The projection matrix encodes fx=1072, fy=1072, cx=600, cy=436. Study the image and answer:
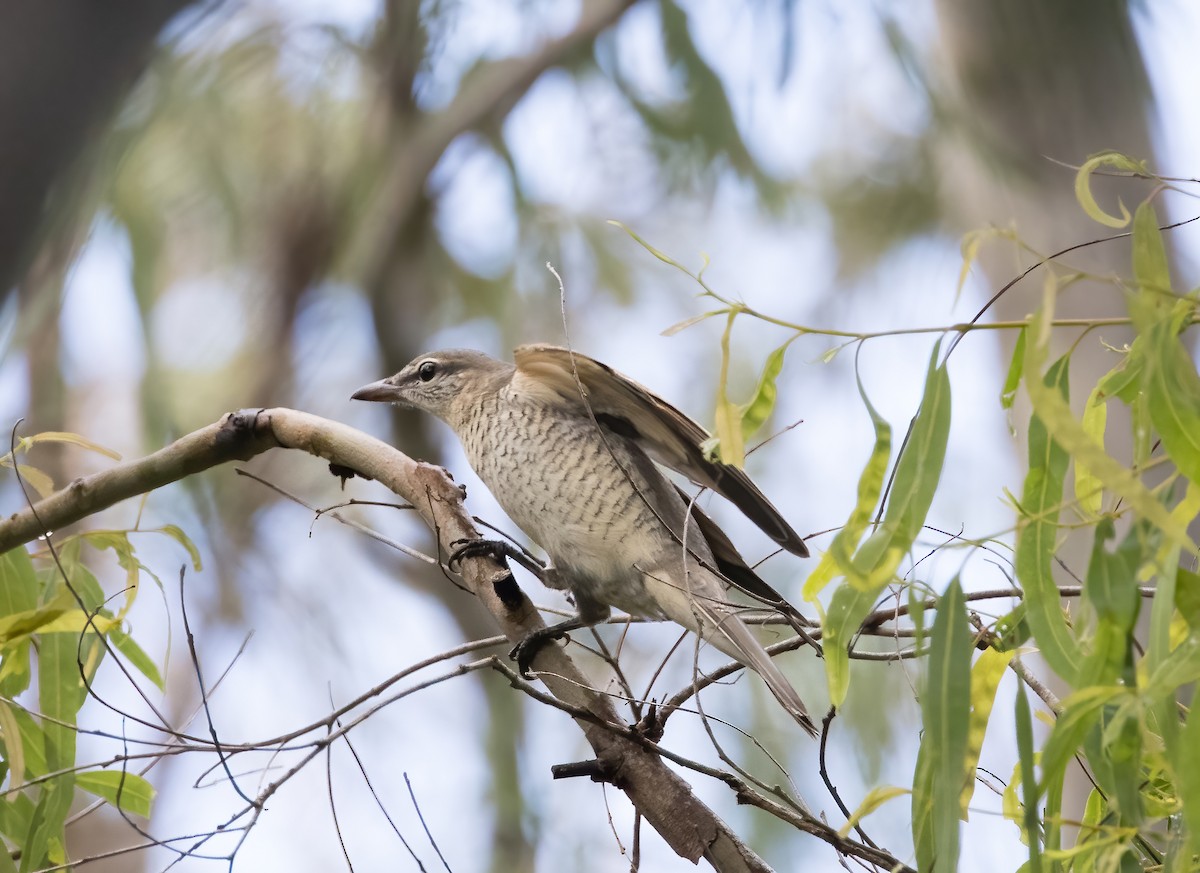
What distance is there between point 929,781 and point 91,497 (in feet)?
4.10

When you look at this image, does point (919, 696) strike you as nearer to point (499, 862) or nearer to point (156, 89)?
point (156, 89)

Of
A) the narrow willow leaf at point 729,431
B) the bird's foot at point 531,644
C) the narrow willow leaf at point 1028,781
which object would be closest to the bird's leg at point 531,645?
the bird's foot at point 531,644

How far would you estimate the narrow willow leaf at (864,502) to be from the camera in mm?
1225

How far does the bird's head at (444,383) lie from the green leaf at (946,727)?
5.60 feet

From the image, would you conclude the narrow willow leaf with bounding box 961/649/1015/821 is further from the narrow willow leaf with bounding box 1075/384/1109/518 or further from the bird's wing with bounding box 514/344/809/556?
the bird's wing with bounding box 514/344/809/556

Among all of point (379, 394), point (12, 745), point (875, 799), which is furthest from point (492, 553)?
point (379, 394)

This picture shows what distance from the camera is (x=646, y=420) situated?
228cm

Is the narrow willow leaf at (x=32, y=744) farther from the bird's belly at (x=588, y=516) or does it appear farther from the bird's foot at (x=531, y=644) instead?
the bird's belly at (x=588, y=516)

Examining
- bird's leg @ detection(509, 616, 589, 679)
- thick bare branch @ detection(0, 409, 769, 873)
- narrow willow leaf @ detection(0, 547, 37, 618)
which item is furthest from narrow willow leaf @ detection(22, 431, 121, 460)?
bird's leg @ detection(509, 616, 589, 679)

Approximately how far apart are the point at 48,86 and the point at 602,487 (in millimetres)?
1681

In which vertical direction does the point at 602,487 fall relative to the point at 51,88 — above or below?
above

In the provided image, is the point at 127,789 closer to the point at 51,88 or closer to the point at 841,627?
the point at 841,627

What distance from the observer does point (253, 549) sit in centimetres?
459

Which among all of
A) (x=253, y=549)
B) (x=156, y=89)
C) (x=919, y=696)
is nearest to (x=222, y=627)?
(x=253, y=549)
